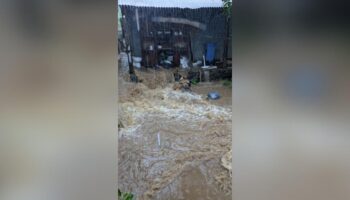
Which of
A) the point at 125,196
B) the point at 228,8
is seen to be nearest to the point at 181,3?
the point at 228,8

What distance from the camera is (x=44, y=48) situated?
26.7 inches

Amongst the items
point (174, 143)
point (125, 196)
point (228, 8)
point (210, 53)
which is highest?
point (228, 8)

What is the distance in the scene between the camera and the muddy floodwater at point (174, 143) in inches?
28.7

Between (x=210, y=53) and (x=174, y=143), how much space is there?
25 centimetres

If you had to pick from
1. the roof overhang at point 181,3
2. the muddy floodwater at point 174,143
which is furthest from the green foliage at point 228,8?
the muddy floodwater at point 174,143

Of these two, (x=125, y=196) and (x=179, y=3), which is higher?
(x=179, y=3)

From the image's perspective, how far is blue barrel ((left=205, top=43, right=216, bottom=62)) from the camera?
749 mm

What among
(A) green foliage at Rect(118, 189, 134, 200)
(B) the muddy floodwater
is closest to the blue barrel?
(B) the muddy floodwater

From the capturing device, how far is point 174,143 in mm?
744

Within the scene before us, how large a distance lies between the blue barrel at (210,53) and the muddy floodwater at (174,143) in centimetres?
7

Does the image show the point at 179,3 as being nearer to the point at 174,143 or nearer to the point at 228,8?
the point at 228,8

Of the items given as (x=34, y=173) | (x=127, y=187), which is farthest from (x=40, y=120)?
(x=127, y=187)

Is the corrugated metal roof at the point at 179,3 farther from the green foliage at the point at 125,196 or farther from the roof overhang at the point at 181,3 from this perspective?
the green foliage at the point at 125,196

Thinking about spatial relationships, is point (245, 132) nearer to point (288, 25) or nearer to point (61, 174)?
point (288, 25)
